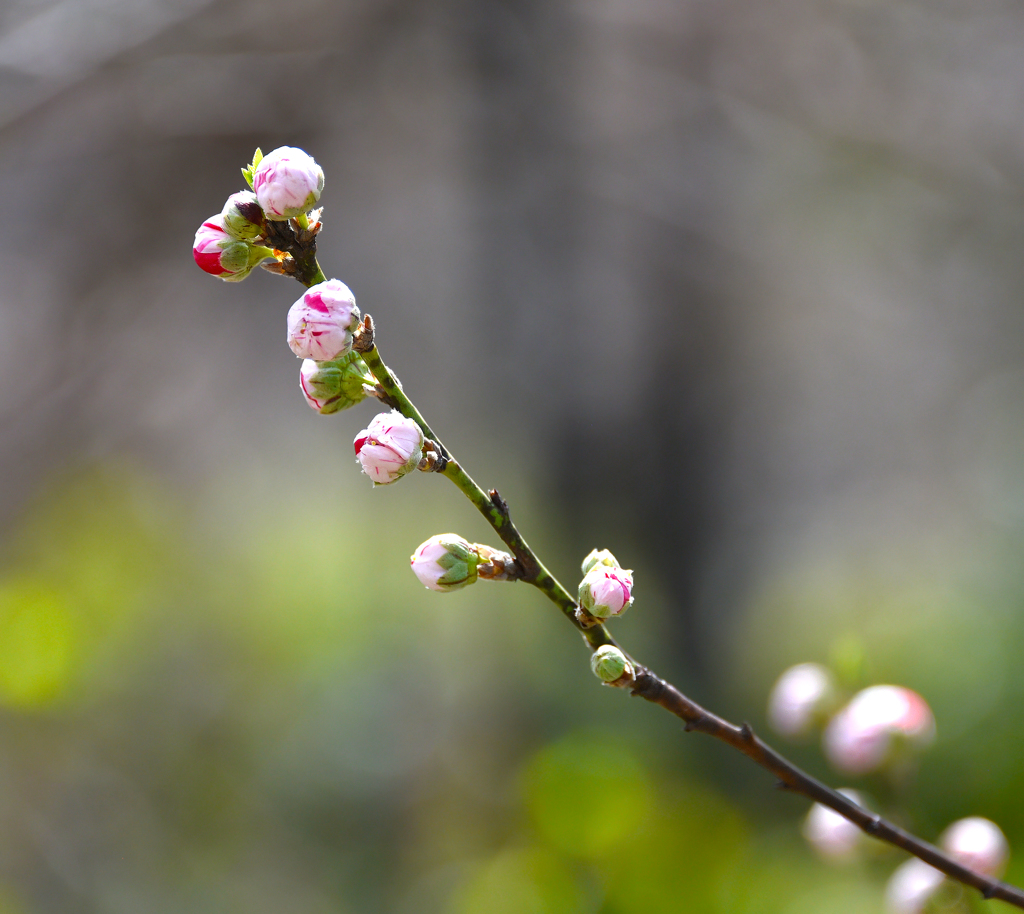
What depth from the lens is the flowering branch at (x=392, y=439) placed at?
0.27 m

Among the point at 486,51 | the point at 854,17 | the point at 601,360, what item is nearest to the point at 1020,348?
the point at 854,17

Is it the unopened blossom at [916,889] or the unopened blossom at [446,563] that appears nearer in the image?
the unopened blossom at [446,563]

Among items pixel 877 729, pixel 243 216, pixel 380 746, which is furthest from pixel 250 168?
pixel 380 746

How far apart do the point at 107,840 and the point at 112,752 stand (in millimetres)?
172

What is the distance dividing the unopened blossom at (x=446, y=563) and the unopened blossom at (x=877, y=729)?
0.29 metres

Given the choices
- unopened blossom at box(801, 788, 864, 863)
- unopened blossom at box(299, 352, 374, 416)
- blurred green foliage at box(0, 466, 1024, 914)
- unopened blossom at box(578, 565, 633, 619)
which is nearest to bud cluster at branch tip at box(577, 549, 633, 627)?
unopened blossom at box(578, 565, 633, 619)

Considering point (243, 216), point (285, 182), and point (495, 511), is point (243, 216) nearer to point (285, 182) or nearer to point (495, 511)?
point (285, 182)

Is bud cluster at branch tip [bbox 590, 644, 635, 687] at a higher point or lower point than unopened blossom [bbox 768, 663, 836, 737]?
lower

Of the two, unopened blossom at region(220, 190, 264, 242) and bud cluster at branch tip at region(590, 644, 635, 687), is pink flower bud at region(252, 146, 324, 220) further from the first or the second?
bud cluster at branch tip at region(590, 644, 635, 687)

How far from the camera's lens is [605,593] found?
11.3 inches

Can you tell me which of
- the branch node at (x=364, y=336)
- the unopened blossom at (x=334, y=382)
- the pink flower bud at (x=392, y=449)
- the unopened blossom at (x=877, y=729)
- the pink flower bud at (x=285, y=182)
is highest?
the unopened blossom at (x=877, y=729)

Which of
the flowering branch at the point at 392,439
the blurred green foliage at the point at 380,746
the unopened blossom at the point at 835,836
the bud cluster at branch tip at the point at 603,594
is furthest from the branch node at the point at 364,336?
the blurred green foliage at the point at 380,746

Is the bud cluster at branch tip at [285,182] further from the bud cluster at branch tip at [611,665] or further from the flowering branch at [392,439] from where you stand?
the bud cluster at branch tip at [611,665]

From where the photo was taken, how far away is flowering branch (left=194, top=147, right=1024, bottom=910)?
270 mm
